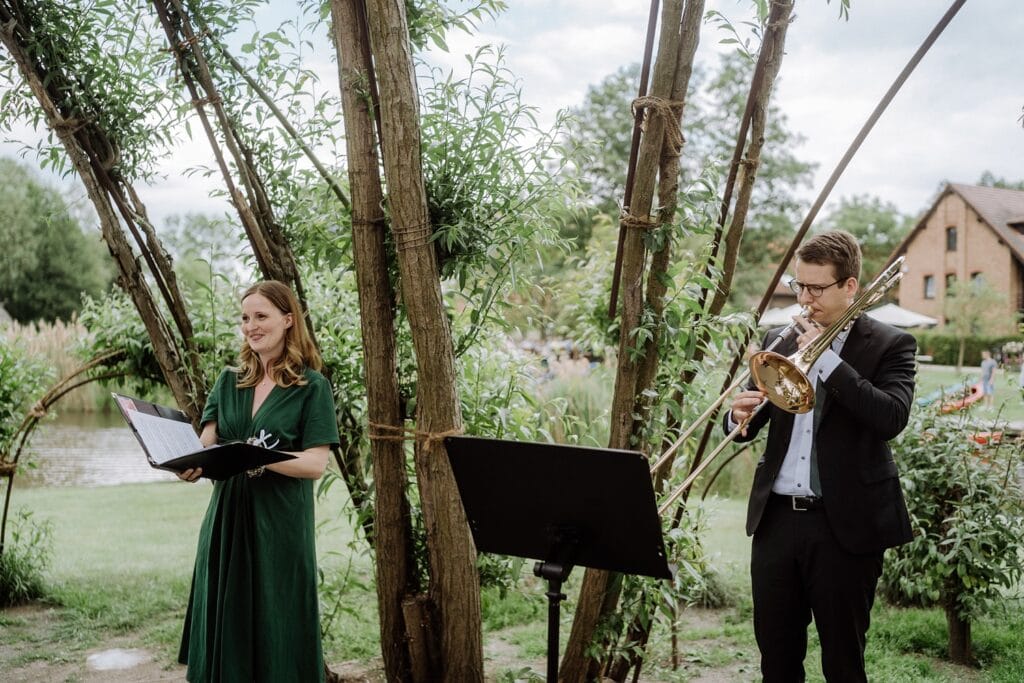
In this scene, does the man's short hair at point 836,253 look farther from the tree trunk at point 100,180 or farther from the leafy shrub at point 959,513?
the tree trunk at point 100,180

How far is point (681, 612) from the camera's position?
493 cm

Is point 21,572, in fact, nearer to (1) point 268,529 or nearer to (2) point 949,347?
(1) point 268,529

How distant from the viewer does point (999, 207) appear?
3109 cm

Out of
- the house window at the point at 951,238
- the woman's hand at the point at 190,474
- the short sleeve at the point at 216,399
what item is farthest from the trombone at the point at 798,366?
the house window at the point at 951,238

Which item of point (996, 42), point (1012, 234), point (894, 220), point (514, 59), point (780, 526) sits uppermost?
point (894, 220)

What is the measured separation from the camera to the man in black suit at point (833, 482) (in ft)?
7.89

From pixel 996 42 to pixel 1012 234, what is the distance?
97.2 ft

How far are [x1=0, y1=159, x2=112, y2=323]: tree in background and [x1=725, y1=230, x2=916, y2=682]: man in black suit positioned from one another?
3147 cm

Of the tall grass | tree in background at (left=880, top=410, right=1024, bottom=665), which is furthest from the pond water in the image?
tree in background at (left=880, top=410, right=1024, bottom=665)

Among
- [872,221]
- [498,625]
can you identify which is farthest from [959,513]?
[872,221]

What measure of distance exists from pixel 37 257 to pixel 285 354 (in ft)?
108

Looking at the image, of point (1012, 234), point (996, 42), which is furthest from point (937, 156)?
point (996, 42)

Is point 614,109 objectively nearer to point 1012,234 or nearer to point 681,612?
point 1012,234

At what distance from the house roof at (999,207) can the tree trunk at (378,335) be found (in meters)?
28.9
